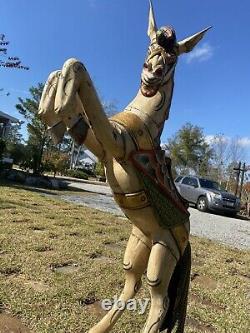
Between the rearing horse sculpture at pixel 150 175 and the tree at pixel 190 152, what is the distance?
1307 inches

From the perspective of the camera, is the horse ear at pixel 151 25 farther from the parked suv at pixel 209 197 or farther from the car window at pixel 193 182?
the car window at pixel 193 182

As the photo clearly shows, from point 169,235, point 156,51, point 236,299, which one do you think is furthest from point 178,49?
point 236,299

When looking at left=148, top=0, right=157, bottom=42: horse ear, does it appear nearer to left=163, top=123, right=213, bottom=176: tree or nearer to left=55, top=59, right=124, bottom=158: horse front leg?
left=55, top=59, right=124, bottom=158: horse front leg

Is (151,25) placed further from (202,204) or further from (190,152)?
(190,152)

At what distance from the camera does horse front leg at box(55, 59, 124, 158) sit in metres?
1.44

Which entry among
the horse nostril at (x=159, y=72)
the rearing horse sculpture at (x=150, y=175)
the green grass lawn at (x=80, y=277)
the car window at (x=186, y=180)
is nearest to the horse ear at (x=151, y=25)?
the rearing horse sculpture at (x=150, y=175)

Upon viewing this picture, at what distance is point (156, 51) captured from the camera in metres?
1.90

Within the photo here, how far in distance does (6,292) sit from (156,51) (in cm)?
227

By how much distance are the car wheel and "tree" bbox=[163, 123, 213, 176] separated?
20.7m

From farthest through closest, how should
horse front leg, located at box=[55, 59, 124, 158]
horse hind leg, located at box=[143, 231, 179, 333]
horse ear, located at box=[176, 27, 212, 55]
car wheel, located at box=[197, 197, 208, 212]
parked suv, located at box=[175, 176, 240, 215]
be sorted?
car wheel, located at box=[197, 197, 208, 212]
parked suv, located at box=[175, 176, 240, 215]
horse ear, located at box=[176, 27, 212, 55]
horse hind leg, located at box=[143, 231, 179, 333]
horse front leg, located at box=[55, 59, 124, 158]

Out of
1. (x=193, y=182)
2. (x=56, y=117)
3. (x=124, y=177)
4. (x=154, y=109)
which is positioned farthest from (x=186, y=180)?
(x=56, y=117)

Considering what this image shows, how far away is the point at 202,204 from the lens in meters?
14.2

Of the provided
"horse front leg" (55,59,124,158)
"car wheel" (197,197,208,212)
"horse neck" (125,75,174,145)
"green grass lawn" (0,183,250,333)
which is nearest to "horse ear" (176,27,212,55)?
"horse neck" (125,75,174,145)

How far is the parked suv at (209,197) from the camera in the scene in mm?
13680
